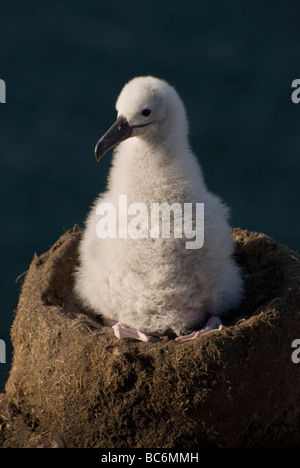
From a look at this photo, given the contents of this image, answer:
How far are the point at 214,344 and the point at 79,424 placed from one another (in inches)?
31.8

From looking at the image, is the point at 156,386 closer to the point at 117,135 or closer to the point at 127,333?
the point at 127,333

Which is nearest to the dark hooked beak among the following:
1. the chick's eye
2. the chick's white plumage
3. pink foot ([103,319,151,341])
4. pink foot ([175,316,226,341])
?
the chick's white plumage

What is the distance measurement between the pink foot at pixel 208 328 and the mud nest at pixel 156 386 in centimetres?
9

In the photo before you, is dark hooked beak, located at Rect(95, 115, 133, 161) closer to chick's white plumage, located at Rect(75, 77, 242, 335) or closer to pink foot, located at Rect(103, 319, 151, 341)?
chick's white plumage, located at Rect(75, 77, 242, 335)

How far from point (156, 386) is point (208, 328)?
0.58 metres

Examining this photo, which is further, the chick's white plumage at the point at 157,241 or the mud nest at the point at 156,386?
the chick's white plumage at the point at 157,241

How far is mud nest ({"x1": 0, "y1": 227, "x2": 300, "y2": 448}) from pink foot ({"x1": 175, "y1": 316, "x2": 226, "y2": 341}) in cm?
9

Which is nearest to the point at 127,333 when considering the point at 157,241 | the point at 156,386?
the point at 156,386

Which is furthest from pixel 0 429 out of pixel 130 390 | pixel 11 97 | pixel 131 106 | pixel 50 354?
pixel 11 97

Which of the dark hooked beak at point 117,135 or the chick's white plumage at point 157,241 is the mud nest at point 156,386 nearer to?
the chick's white plumage at point 157,241

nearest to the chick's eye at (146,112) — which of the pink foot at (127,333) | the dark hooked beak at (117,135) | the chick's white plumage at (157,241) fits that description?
the chick's white plumage at (157,241)

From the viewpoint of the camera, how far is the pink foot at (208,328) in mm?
5199

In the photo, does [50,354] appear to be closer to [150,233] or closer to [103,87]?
[150,233]

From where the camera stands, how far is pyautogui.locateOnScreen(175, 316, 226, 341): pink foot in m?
5.20
